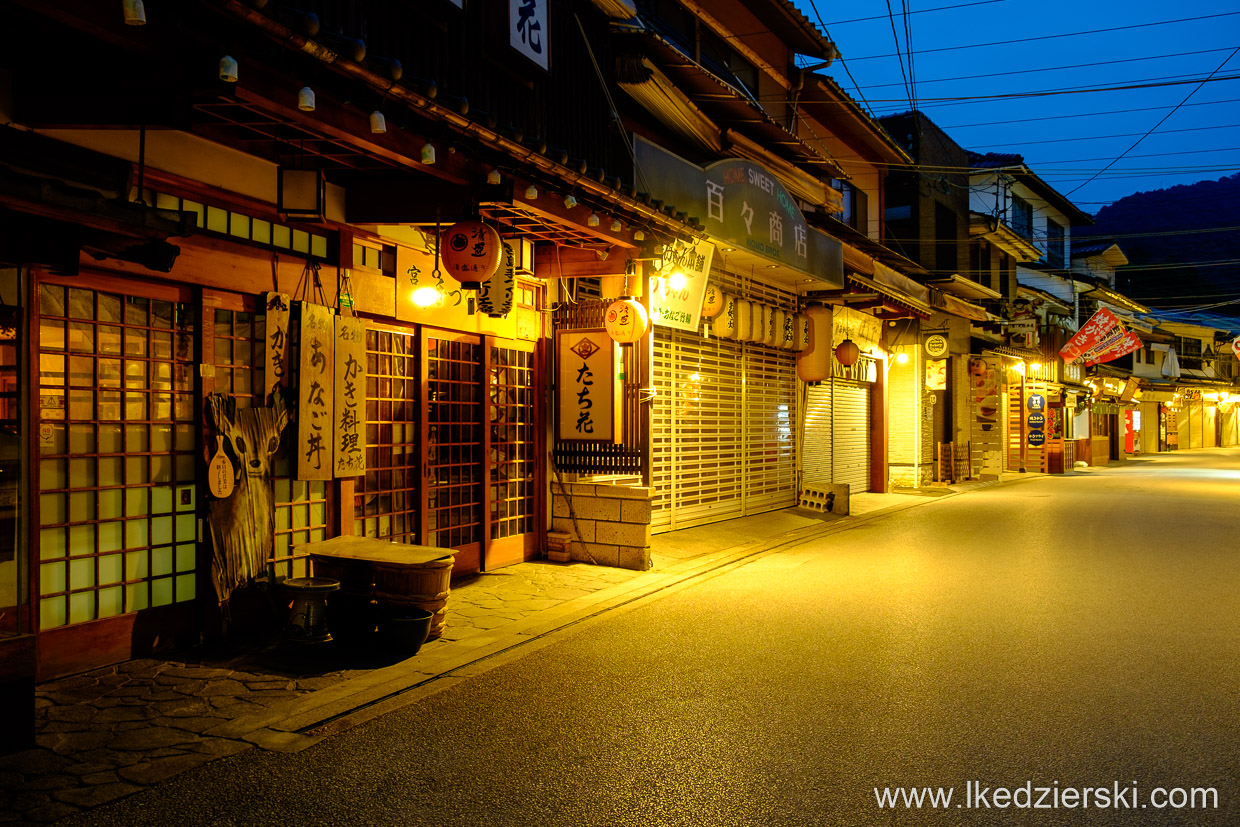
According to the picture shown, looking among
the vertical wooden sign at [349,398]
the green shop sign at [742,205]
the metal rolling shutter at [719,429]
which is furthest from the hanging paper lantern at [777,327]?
the vertical wooden sign at [349,398]

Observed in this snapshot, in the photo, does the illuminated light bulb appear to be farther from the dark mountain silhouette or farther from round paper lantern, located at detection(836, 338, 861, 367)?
the dark mountain silhouette

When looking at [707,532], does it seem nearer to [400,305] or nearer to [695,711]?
[400,305]

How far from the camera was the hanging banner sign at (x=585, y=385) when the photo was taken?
A: 1257 cm

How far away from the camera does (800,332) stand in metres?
21.2

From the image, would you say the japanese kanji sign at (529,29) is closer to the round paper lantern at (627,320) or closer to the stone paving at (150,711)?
the round paper lantern at (627,320)

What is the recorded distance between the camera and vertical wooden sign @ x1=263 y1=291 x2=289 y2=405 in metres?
8.55

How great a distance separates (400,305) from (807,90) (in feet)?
58.5

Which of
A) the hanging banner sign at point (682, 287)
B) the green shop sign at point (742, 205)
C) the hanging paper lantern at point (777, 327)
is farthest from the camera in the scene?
the hanging paper lantern at point (777, 327)

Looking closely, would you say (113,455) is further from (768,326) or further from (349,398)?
(768,326)

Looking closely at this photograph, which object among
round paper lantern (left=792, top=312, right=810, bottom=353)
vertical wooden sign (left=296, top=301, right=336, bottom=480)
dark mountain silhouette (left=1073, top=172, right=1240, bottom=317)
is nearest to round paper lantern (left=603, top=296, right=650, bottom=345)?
vertical wooden sign (left=296, top=301, right=336, bottom=480)

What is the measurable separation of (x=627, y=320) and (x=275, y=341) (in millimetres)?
5109

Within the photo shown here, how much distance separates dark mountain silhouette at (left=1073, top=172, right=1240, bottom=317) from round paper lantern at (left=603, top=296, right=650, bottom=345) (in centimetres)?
5628

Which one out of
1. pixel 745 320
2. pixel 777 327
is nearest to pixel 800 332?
pixel 777 327

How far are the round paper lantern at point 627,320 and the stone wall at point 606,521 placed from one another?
234cm
